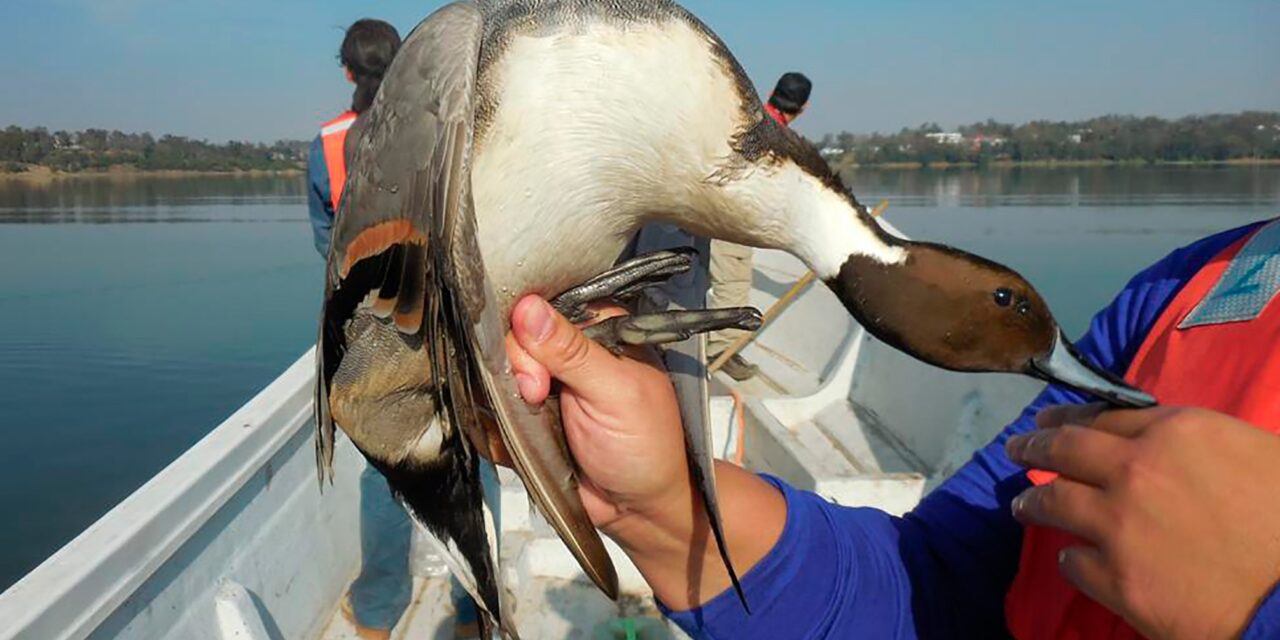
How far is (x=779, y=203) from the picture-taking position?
2229mm

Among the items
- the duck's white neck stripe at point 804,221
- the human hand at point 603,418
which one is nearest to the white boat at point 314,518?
the human hand at point 603,418

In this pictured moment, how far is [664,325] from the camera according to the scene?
6.66 feet

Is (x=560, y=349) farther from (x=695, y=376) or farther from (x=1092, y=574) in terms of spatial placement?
(x=1092, y=574)

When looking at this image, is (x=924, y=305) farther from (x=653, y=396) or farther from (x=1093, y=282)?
(x=1093, y=282)

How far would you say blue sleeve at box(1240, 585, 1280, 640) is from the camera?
1.12 metres

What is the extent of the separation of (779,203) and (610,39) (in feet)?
1.79

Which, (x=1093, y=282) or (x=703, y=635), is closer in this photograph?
(x=703, y=635)

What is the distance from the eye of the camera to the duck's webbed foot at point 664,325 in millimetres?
2021

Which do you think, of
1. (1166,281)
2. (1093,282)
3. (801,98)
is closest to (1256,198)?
(1093,282)

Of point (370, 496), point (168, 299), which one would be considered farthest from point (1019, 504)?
point (168, 299)

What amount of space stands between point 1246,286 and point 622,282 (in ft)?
4.11

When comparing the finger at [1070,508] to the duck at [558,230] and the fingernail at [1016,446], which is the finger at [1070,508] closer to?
the fingernail at [1016,446]

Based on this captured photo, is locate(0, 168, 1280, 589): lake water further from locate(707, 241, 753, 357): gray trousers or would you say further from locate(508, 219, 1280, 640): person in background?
locate(707, 241, 753, 357): gray trousers

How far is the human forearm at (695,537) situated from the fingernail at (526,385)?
0.34m
